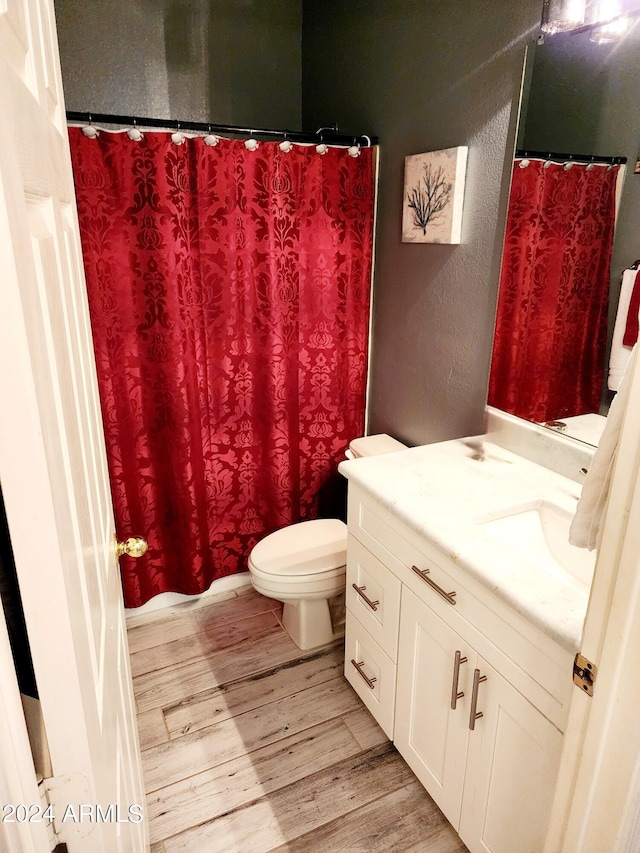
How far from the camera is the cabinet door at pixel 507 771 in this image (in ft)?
3.52

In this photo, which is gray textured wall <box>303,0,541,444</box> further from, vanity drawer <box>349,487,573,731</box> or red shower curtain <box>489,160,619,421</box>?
vanity drawer <box>349,487,573,731</box>

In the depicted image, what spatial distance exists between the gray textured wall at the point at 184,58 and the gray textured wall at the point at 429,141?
14 cm

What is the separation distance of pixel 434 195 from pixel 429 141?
0.20 meters

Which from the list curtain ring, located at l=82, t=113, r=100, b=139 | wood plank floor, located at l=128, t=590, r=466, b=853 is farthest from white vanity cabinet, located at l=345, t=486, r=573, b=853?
curtain ring, located at l=82, t=113, r=100, b=139

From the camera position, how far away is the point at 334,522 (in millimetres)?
2287

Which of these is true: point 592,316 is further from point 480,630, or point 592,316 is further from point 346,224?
point 346,224

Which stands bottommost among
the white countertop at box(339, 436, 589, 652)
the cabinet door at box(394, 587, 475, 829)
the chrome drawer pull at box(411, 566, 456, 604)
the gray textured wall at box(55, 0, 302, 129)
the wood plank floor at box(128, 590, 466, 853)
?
the wood plank floor at box(128, 590, 466, 853)

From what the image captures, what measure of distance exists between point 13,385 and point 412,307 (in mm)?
1841

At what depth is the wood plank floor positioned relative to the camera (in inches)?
59.6

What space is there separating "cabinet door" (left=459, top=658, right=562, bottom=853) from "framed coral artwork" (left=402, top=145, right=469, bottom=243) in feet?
4.40

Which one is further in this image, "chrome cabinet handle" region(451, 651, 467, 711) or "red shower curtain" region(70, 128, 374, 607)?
"red shower curtain" region(70, 128, 374, 607)

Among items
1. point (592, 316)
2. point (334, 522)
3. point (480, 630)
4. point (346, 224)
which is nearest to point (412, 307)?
point (346, 224)

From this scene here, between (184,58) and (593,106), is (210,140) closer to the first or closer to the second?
(184,58)

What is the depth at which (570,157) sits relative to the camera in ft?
4.85
